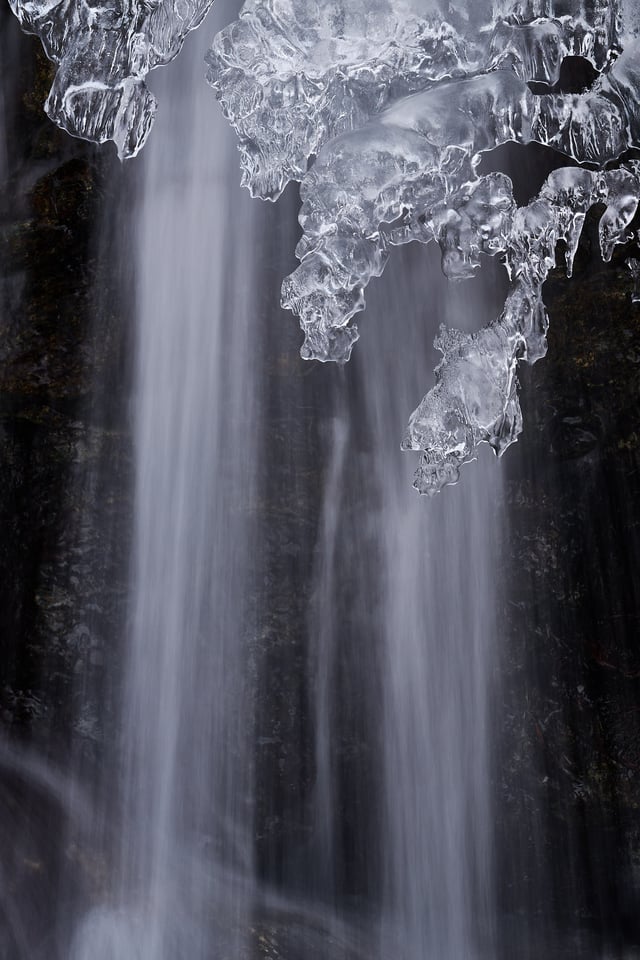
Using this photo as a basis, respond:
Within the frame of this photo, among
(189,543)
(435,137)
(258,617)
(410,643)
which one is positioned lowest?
(410,643)

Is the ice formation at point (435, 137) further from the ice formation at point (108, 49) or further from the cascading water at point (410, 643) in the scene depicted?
the cascading water at point (410, 643)

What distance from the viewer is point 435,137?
140 inches

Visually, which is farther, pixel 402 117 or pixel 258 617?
pixel 258 617

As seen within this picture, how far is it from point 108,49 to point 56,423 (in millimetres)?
2148

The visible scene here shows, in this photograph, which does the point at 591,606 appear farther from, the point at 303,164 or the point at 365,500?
the point at 303,164

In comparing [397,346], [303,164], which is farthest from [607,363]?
[303,164]

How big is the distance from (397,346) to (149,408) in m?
1.57

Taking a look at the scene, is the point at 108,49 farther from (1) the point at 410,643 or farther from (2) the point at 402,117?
(1) the point at 410,643

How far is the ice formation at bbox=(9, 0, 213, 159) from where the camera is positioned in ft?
11.4

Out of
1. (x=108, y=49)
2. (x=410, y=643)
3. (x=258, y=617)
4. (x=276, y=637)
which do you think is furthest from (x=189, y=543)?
(x=108, y=49)

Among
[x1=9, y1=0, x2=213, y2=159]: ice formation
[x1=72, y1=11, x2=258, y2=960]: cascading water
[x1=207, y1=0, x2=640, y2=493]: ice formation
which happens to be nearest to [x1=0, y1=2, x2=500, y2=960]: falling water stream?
[x1=72, y1=11, x2=258, y2=960]: cascading water

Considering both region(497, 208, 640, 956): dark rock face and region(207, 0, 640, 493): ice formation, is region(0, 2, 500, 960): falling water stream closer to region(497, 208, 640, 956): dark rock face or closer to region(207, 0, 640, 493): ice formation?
region(497, 208, 640, 956): dark rock face

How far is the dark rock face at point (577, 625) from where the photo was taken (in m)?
4.35

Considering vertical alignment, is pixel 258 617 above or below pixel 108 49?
below
